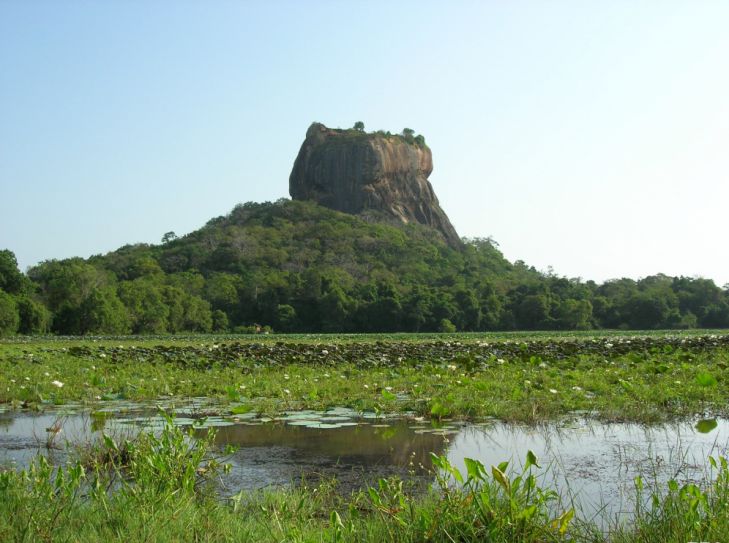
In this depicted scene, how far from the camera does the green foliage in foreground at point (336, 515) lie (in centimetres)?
407

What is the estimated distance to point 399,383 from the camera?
13.2 m

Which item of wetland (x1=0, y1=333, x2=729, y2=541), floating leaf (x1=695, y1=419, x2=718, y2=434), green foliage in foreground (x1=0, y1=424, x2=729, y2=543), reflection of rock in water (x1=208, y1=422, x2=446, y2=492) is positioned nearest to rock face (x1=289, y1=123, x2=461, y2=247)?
wetland (x1=0, y1=333, x2=729, y2=541)

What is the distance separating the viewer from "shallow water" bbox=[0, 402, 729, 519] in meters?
6.07

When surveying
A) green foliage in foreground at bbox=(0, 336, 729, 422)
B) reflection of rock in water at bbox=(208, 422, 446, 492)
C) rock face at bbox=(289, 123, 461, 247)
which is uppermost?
rock face at bbox=(289, 123, 461, 247)

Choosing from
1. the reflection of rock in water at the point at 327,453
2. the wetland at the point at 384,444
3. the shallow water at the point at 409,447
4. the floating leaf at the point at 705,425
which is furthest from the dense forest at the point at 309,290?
the floating leaf at the point at 705,425

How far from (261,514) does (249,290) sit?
72135 millimetres

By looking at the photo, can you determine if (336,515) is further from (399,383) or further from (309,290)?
(309,290)

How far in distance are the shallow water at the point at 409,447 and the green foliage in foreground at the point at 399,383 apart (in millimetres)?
737

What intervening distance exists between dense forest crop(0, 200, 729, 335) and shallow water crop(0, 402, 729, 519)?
38.5m

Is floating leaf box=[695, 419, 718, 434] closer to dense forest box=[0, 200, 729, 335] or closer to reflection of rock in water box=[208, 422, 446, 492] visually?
reflection of rock in water box=[208, 422, 446, 492]

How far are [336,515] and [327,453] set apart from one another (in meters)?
3.40

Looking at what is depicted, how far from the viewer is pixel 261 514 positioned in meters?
4.76

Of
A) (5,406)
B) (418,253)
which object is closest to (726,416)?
(5,406)

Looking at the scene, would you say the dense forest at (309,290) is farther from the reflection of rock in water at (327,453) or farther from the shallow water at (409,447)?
the reflection of rock in water at (327,453)
